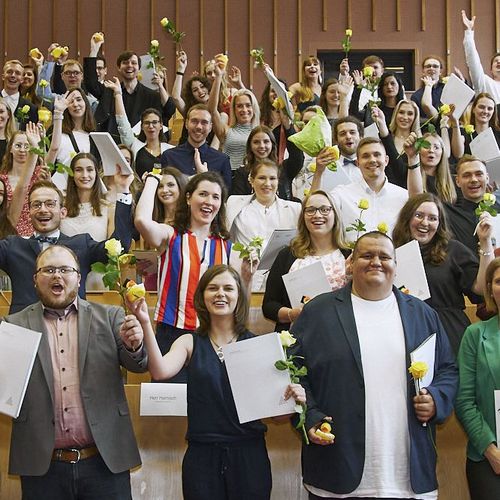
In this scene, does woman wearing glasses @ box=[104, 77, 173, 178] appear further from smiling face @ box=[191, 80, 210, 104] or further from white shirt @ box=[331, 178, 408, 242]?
white shirt @ box=[331, 178, 408, 242]

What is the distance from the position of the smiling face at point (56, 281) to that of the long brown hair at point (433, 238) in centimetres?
139

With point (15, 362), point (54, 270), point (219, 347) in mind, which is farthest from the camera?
point (219, 347)

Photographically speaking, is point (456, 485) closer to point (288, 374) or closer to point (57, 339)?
point (288, 374)

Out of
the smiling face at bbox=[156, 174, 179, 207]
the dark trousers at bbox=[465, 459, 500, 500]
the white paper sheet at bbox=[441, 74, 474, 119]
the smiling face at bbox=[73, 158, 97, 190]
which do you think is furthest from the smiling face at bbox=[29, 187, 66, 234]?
the white paper sheet at bbox=[441, 74, 474, 119]

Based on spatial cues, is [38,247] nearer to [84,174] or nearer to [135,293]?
[84,174]

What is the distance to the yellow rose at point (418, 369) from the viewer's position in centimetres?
260

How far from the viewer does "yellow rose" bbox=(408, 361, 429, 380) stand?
8.54 feet

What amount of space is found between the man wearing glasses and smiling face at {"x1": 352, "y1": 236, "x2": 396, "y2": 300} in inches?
45.6

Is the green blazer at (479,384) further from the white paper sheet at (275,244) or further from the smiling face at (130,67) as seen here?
the smiling face at (130,67)

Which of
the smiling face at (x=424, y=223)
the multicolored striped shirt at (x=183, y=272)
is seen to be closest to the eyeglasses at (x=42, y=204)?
the multicolored striped shirt at (x=183, y=272)

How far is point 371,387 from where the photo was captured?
2701mm

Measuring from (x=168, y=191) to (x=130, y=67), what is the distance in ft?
9.21

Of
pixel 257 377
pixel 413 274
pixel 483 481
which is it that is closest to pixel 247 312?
pixel 257 377

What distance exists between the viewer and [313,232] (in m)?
3.60
